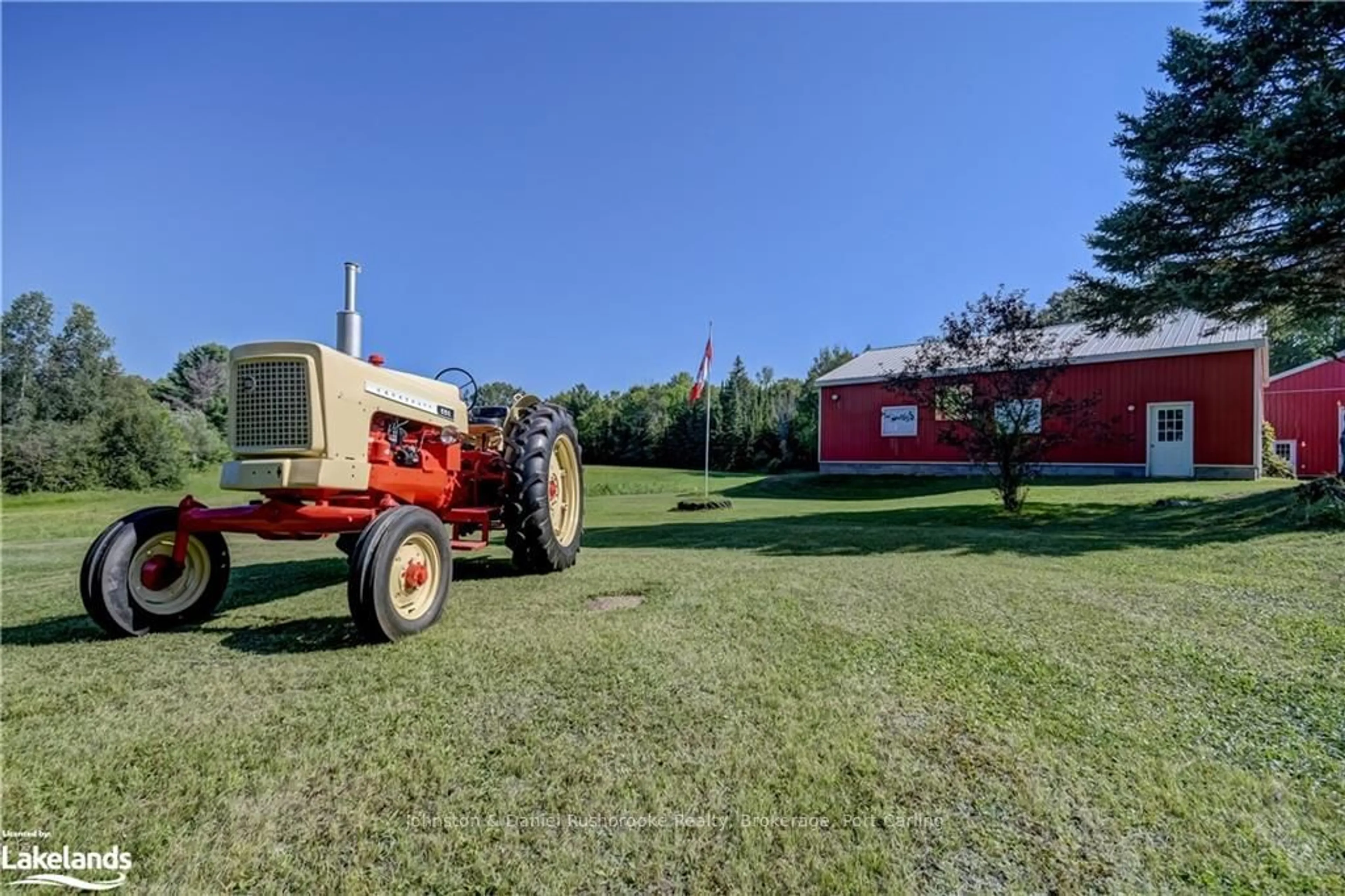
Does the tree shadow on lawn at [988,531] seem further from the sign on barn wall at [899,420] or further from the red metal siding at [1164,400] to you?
the sign on barn wall at [899,420]

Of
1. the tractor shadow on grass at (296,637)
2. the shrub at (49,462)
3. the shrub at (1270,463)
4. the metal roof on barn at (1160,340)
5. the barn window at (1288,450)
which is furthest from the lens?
the shrub at (49,462)

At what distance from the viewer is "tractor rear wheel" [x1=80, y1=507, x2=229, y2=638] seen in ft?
11.9

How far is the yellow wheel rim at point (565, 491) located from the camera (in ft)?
20.5

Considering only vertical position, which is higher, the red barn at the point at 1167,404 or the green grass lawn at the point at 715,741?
the red barn at the point at 1167,404

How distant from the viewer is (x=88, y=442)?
76.3 ft

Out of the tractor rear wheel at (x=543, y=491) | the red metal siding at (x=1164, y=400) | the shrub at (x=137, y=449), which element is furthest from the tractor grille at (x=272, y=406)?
the shrub at (x=137, y=449)

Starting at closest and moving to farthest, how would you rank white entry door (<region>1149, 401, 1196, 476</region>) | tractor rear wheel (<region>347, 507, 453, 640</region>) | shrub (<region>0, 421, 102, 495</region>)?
tractor rear wheel (<region>347, 507, 453, 640</region>) → white entry door (<region>1149, 401, 1196, 476</region>) → shrub (<region>0, 421, 102, 495</region>)

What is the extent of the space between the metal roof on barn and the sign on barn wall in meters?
1.24

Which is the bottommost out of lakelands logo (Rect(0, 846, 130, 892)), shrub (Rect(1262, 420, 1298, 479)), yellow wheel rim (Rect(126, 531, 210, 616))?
lakelands logo (Rect(0, 846, 130, 892))

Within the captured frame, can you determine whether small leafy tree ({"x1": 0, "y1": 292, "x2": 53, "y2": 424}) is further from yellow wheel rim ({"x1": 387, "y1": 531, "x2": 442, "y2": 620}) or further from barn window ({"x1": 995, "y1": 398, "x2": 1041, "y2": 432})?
barn window ({"x1": 995, "y1": 398, "x2": 1041, "y2": 432})

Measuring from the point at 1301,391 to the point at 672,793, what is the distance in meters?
29.9

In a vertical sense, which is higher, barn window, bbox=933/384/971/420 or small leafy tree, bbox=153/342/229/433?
small leafy tree, bbox=153/342/229/433

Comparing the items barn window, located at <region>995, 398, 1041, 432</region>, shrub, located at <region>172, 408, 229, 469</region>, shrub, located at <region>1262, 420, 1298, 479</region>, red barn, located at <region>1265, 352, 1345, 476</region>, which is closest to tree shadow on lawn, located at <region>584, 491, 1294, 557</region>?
barn window, located at <region>995, 398, 1041, 432</region>

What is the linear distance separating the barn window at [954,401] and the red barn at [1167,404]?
405 centimetres
